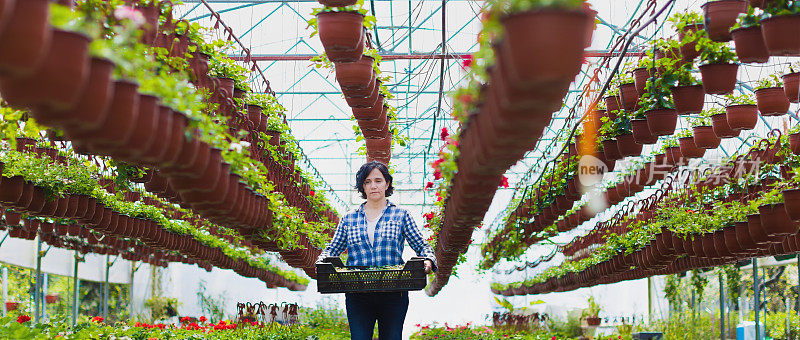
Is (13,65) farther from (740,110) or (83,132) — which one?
(740,110)

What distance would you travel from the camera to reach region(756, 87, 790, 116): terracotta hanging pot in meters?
5.01

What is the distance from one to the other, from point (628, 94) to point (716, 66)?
967 mm

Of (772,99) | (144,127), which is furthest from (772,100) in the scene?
(144,127)

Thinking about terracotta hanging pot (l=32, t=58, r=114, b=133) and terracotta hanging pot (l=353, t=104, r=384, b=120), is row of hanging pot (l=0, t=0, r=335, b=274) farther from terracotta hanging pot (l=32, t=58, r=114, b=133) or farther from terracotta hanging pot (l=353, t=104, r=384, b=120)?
terracotta hanging pot (l=353, t=104, r=384, b=120)

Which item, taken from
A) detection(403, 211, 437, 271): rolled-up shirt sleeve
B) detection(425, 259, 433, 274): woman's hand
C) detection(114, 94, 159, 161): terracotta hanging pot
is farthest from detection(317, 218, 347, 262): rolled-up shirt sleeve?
detection(114, 94, 159, 161): terracotta hanging pot

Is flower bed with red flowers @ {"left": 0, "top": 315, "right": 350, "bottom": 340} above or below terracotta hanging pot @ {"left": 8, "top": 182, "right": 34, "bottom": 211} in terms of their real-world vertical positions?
below

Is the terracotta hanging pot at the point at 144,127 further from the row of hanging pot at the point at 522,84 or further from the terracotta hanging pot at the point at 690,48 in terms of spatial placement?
the terracotta hanging pot at the point at 690,48

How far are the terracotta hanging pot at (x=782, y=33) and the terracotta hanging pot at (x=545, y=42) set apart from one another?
5.93 feet

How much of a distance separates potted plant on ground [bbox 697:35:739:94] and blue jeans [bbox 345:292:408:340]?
79.7 inches

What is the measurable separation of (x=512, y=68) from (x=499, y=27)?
0.43ft

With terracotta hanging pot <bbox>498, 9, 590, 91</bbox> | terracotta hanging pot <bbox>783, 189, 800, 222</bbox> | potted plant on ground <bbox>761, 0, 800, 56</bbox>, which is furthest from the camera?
terracotta hanging pot <bbox>783, 189, 800, 222</bbox>

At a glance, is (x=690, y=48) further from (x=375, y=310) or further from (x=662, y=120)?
(x=375, y=310)

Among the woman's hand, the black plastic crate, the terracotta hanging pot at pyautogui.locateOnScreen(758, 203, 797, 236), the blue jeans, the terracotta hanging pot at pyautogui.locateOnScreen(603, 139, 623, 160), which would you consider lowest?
the blue jeans

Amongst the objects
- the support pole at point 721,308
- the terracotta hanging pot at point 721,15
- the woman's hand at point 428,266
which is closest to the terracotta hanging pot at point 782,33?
the terracotta hanging pot at point 721,15
